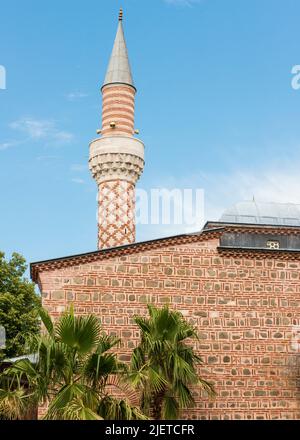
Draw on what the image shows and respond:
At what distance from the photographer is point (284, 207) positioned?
25.0 metres

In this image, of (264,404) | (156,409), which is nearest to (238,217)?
(264,404)

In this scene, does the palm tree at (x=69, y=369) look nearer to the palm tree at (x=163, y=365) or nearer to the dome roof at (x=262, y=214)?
the palm tree at (x=163, y=365)

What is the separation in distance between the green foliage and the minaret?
479 centimetres


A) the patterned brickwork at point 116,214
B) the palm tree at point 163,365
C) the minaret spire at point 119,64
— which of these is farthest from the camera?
the minaret spire at point 119,64

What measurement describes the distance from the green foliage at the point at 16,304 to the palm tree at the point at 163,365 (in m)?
11.3

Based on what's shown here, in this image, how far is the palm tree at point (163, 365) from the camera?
14516 mm

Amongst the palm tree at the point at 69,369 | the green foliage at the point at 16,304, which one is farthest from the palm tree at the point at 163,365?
the green foliage at the point at 16,304

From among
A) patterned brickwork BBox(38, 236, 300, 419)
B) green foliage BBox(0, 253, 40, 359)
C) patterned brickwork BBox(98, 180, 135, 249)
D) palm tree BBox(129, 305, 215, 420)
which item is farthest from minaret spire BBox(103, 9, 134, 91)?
palm tree BBox(129, 305, 215, 420)

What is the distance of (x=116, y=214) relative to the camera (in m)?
23.9

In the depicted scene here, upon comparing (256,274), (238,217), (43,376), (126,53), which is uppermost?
(126,53)

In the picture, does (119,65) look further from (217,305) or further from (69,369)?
(69,369)

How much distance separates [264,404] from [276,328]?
1.71m

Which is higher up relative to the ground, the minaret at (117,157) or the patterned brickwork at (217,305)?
the minaret at (117,157)
